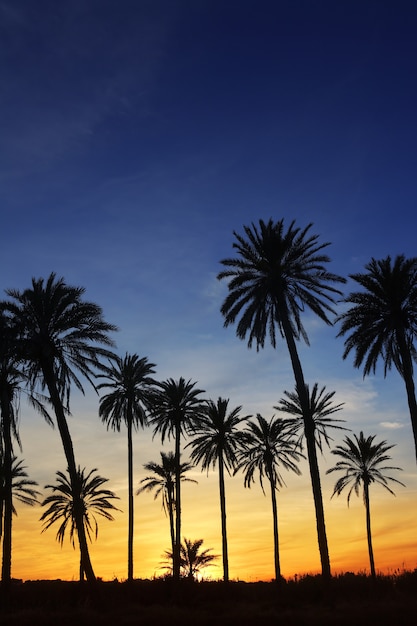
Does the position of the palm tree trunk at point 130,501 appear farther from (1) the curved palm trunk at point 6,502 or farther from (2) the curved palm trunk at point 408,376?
(2) the curved palm trunk at point 408,376

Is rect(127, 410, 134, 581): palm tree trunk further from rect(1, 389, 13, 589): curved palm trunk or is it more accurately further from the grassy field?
rect(1, 389, 13, 589): curved palm trunk

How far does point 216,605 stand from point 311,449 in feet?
30.9

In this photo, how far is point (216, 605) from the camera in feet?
97.6

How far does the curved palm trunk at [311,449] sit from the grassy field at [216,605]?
1.62 m

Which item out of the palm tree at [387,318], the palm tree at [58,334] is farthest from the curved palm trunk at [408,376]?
the palm tree at [58,334]

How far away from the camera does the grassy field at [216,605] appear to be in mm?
25125

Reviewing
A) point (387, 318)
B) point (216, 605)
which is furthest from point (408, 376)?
point (216, 605)

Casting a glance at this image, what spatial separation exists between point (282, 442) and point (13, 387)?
23025 mm

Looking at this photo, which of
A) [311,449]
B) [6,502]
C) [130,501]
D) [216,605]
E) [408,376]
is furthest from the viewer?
[130,501]

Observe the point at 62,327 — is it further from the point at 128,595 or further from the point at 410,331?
the point at 410,331

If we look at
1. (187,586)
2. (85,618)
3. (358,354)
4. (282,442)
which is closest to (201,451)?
(282,442)

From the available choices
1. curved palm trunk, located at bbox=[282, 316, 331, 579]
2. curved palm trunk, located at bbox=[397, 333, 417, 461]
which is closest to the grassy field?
curved palm trunk, located at bbox=[282, 316, 331, 579]

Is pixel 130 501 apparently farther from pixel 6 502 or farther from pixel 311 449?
pixel 311 449

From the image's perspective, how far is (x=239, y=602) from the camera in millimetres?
32156
